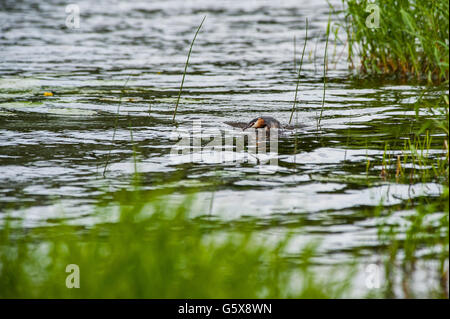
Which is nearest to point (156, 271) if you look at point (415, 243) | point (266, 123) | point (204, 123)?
point (415, 243)

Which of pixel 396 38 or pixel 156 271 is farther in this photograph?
pixel 396 38

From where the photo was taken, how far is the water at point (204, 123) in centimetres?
496

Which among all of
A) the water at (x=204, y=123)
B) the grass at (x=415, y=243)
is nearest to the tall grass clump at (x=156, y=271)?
the grass at (x=415, y=243)

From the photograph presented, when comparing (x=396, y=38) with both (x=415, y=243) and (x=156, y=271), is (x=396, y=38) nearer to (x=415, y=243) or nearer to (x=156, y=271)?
(x=415, y=243)

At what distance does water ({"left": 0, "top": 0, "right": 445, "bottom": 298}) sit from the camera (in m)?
4.96

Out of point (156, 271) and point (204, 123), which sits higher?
point (156, 271)

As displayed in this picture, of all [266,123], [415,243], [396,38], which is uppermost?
[396,38]

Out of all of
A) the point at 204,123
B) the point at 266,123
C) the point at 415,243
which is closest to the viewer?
the point at 415,243

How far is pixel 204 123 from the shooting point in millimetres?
7926

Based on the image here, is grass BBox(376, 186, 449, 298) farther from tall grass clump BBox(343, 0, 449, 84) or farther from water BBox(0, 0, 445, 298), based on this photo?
tall grass clump BBox(343, 0, 449, 84)

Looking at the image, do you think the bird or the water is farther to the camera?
the bird

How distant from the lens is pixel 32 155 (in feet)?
21.1

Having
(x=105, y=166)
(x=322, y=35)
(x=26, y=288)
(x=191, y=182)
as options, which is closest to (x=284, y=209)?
(x=191, y=182)

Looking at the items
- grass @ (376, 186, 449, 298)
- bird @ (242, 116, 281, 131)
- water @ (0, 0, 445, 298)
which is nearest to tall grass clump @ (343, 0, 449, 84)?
water @ (0, 0, 445, 298)
